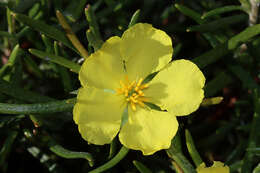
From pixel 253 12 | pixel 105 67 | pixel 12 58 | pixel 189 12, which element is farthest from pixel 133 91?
pixel 253 12

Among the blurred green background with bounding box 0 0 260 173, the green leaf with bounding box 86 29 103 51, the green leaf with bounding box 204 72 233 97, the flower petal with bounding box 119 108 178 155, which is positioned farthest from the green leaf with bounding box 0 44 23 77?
the green leaf with bounding box 204 72 233 97

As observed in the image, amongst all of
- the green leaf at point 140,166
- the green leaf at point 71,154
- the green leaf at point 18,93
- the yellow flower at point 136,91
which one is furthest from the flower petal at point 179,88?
the green leaf at point 18,93

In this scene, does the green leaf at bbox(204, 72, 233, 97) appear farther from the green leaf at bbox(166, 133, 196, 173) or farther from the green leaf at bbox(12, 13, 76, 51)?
the green leaf at bbox(12, 13, 76, 51)

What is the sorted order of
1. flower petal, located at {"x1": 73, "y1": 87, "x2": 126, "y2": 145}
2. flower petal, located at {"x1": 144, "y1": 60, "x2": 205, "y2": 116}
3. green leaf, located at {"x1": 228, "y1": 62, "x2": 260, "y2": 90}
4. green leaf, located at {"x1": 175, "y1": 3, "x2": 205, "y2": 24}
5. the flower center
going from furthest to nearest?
green leaf, located at {"x1": 228, "y1": 62, "x2": 260, "y2": 90}
green leaf, located at {"x1": 175, "y1": 3, "x2": 205, "y2": 24}
the flower center
flower petal, located at {"x1": 144, "y1": 60, "x2": 205, "y2": 116}
flower petal, located at {"x1": 73, "y1": 87, "x2": 126, "y2": 145}

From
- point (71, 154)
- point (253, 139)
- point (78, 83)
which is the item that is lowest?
point (253, 139)

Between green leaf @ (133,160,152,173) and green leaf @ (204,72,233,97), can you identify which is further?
green leaf @ (204,72,233,97)

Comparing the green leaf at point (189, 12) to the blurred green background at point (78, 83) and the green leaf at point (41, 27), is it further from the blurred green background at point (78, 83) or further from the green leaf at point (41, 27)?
the green leaf at point (41, 27)

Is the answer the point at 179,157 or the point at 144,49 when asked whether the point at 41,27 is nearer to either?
the point at 144,49

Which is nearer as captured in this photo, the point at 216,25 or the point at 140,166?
the point at 140,166

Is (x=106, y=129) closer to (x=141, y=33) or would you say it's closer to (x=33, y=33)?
(x=141, y=33)

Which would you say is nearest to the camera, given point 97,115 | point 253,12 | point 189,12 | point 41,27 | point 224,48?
point 97,115
